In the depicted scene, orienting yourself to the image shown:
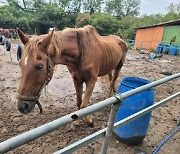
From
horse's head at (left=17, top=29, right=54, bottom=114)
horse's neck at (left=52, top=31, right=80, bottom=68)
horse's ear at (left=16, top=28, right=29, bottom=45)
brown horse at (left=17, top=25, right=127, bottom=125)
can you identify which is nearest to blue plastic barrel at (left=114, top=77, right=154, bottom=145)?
brown horse at (left=17, top=25, right=127, bottom=125)

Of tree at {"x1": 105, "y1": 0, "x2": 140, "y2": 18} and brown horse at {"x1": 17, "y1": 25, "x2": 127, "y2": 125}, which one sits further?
tree at {"x1": 105, "y1": 0, "x2": 140, "y2": 18}

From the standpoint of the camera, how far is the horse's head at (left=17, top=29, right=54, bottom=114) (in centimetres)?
185

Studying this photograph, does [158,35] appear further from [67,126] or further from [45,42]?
[45,42]

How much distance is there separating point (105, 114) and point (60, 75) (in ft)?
10.7

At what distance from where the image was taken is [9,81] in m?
5.24

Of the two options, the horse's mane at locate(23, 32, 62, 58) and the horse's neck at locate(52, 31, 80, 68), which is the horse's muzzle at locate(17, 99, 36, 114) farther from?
the horse's neck at locate(52, 31, 80, 68)

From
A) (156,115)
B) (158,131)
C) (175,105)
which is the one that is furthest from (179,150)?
(175,105)

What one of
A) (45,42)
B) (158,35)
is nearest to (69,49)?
(45,42)

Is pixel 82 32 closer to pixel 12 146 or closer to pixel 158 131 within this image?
pixel 158 131

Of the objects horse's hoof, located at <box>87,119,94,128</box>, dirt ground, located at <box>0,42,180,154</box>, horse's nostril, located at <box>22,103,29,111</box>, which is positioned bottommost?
dirt ground, located at <box>0,42,180,154</box>

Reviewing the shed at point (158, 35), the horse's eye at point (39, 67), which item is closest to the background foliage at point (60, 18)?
the shed at point (158, 35)

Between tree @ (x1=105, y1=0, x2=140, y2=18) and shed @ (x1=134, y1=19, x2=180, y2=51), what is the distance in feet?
80.8

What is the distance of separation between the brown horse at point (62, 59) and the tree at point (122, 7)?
46096mm

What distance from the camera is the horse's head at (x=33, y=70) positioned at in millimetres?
1854
